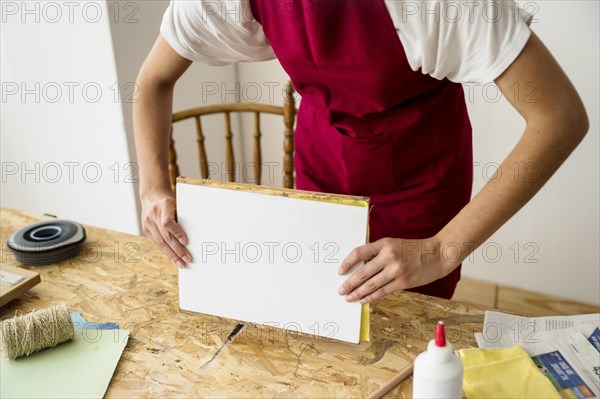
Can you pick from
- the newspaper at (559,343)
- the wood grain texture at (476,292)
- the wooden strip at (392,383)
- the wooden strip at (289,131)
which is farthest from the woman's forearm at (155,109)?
the wood grain texture at (476,292)

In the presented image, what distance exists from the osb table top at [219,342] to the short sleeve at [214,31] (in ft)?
1.55

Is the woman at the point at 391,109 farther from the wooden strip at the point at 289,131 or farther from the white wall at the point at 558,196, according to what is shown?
the white wall at the point at 558,196

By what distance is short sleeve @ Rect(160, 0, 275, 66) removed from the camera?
114cm

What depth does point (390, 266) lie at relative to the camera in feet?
3.20

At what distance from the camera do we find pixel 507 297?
2340 millimetres

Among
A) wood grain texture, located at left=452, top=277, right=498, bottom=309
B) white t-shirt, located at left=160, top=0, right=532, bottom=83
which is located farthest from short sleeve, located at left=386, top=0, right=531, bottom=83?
wood grain texture, located at left=452, top=277, right=498, bottom=309

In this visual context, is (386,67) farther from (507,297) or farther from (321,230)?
(507,297)

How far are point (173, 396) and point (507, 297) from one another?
5.73 ft

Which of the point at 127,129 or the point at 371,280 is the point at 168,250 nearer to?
the point at 371,280

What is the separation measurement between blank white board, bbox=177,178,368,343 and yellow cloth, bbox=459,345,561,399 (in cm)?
20

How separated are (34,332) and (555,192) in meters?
1.77

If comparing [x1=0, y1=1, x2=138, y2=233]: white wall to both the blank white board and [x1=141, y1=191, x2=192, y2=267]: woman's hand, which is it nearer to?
[x1=141, y1=191, x2=192, y2=267]: woman's hand

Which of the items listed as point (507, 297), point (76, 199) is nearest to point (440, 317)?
point (507, 297)

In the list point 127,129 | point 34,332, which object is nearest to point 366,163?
point 34,332
